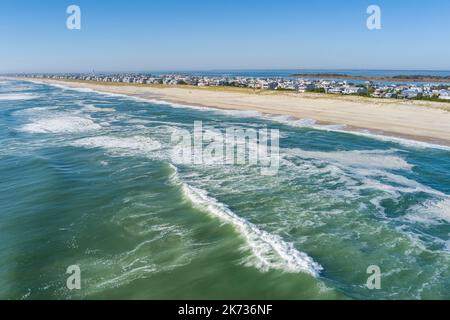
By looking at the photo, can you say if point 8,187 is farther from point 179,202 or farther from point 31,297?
point 31,297

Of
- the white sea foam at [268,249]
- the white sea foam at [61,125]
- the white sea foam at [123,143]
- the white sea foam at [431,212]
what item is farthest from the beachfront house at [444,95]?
the white sea foam at [268,249]

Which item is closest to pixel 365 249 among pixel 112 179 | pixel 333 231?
pixel 333 231

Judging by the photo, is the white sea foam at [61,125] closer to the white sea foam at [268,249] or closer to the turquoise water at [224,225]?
the turquoise water at [224,225]

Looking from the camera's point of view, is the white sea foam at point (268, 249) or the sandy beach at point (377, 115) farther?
the sandy beach at point (377, 115)

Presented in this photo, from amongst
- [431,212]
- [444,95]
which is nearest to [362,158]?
[431,212]

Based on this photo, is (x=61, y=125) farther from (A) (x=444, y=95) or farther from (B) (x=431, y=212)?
(A) (x=444, y=95)
